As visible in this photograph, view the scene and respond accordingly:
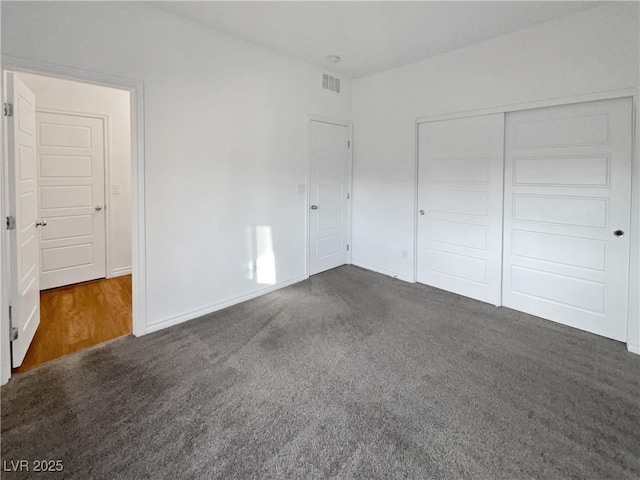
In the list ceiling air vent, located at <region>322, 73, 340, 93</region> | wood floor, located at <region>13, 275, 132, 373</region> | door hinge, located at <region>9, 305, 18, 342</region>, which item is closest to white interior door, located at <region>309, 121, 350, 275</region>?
ceiling air vent, located at <region>322, 73, 340, 93</region>

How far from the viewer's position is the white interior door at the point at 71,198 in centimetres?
414

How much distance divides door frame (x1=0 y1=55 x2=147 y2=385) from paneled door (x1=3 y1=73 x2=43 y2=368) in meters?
0.06

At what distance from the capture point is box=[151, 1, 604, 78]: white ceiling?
283cm

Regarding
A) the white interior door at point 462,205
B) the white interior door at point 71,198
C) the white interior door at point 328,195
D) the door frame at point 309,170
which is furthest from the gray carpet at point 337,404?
the white interior door at point 71,198

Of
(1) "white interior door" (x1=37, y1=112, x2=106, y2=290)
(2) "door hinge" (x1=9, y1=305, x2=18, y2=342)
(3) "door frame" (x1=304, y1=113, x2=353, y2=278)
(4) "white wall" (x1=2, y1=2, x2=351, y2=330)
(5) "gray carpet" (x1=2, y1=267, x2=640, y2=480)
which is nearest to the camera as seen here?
(5) "gray carpet" (x1=2, y1=267, x2=640, y2=480)

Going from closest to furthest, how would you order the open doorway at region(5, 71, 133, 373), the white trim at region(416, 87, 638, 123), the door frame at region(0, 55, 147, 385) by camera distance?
the door frame at region(0, 55, 147, 385) < the white trim at region(416, 87, 638, 123) < the open doorway at region(5, 71, 133, 373)

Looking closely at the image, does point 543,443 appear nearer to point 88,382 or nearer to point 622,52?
point 88,382

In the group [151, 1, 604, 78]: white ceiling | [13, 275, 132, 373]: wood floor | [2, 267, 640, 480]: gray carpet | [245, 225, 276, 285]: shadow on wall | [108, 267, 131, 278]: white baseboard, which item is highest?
[151, 1, 604, 78]: white ceiling

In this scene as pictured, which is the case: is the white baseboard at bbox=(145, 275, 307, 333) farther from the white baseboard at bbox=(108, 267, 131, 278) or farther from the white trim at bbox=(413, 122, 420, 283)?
the white baseboard at bbox=(108, 267, 131, 278)

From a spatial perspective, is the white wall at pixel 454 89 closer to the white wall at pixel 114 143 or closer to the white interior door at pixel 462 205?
the white interior door at pixel 462 205

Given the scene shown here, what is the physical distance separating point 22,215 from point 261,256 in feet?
6.82

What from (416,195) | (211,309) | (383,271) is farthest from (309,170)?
(211,309)

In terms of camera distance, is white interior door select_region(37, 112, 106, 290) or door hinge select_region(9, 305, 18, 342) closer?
door hinge select_region(9, 305, 18, 342)

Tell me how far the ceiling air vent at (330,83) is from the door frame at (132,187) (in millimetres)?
2363
